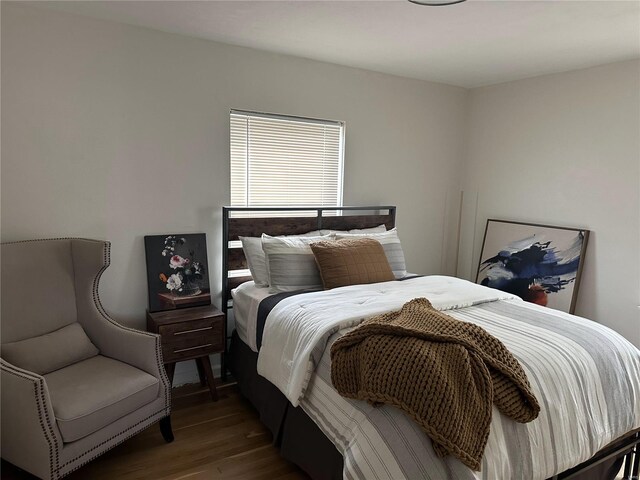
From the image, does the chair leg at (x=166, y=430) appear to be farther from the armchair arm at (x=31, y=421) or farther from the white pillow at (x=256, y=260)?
the white pillow at (x=256, y=260)

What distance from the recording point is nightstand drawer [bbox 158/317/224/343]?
268cm

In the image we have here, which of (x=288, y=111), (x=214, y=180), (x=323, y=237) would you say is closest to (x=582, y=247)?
(x=323, y=237)

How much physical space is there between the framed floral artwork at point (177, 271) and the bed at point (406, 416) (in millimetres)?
316

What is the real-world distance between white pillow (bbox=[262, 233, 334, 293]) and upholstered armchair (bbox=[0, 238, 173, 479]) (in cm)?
85

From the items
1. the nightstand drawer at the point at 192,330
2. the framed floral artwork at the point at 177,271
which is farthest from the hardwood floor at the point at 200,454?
the framed floral artwork at the point at 177,271

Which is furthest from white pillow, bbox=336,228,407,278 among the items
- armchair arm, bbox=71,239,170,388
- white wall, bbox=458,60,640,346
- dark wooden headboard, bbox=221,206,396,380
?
armchair arm, bbox=71,239,170,388

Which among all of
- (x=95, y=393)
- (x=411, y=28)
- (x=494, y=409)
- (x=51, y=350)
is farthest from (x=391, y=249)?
(x=51, y=350)

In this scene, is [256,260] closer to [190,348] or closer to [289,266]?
[289,266]

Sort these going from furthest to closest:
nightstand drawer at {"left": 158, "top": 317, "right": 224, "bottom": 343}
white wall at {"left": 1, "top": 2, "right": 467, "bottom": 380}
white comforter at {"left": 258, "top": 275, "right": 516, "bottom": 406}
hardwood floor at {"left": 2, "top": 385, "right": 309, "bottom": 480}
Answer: nightstand drawer at {"left": 158, "top": 317, "right": 224, "bottom": 343}, white wall at {"left": 1, "top": 2, "right": 467, "bottom": 380}, hardwood floor at {"left": 2, "top": 385, "right": 309, "bottom": 480}, white comforter at {"left": 258, "top": 275, "right": 516, "bottom": 406}

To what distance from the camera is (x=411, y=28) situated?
104 inches

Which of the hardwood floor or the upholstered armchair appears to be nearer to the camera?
the upholstered armchair

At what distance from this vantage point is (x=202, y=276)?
3086 millimetres

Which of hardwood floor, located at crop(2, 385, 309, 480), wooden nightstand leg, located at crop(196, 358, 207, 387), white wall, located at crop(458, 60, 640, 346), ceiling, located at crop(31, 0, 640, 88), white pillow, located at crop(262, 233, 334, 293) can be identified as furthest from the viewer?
white wall, located at crop(458, 60, 640, 346)

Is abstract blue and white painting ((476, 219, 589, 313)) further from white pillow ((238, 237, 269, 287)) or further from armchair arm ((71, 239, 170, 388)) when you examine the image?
armchair arm ((71, 239, 170, 388))
